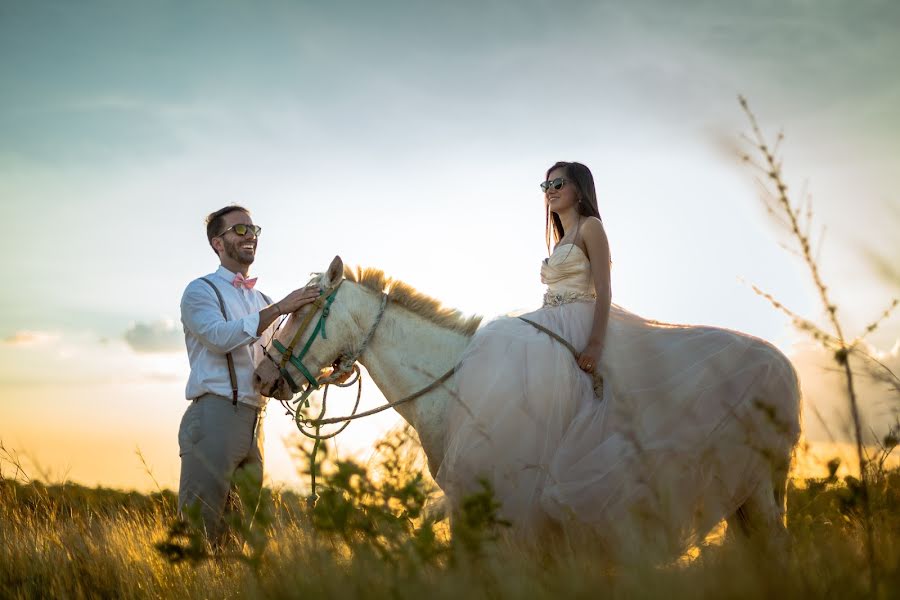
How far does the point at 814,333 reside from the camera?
2561 millimetres

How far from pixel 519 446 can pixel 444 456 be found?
1.78 ft

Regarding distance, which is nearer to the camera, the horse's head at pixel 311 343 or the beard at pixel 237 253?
the horse's head at pixel 311 343

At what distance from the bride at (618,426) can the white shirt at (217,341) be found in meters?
1.66

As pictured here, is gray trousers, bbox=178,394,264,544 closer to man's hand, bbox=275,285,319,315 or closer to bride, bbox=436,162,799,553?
man's hand, bbox=275,285,319,315

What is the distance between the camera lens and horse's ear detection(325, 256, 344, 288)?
4898mm

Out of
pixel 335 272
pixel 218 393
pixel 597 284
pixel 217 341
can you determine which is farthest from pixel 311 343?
pixel 597 284

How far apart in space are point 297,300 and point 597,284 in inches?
82.2

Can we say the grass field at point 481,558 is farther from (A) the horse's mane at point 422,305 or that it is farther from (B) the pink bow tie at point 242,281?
(B) the pink bow tie at point 242,281

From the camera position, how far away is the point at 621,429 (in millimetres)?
4008

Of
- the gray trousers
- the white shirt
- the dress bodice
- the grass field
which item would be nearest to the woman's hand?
the dress bodice

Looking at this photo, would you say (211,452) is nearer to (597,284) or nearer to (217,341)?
(217,341)

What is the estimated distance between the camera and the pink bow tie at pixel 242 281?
18.2ft

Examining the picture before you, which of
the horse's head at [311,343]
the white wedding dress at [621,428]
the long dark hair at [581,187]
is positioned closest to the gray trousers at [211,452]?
the horse's head at [311,343]

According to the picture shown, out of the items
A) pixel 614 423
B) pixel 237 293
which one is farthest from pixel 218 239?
pixel 614 423
